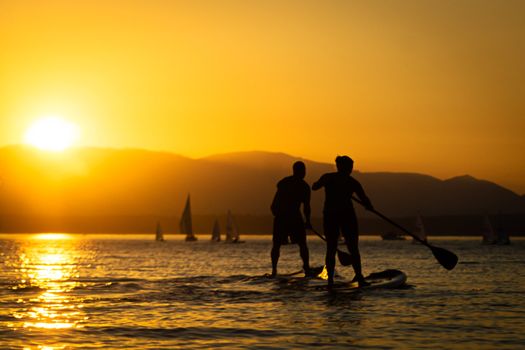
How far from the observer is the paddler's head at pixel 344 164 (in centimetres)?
1595

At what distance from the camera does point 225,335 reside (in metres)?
9.62

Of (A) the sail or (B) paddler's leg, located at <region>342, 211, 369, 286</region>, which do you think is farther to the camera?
(A) the sail

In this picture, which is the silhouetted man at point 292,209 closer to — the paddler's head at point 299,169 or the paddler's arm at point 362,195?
the paddler's head at point 299,169

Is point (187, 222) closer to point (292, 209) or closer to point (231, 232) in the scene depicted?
point (231, 232)

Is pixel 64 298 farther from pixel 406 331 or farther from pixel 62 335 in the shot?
pixel 406 331

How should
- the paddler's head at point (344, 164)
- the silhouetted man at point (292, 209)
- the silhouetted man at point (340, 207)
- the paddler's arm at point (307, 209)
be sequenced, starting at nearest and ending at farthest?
the silhouetted man at point (340, 207) → the paddler's head at point (344, 164) → the paddler's arm at point (307, 209) → the silhouetted man at point (292, 209)

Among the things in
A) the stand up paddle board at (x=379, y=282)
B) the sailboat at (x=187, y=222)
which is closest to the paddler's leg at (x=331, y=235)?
the stand up paddle board at (x=379, y=282)

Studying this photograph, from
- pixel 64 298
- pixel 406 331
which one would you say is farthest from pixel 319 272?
pixel 406 331

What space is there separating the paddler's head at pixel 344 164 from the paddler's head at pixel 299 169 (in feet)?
10.0

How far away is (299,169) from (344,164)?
10.5 feet

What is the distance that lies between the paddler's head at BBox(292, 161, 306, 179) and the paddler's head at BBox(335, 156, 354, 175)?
10.0 ft

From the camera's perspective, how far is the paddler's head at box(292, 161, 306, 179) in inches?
751

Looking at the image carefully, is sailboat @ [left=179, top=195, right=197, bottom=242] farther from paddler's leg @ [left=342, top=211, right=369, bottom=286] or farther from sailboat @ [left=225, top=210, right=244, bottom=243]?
paddler's leg @ [left=342, top=211, right=369, bottom=286]

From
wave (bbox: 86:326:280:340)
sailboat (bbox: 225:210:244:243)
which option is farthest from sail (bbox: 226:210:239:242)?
wave (bbox: 86:326:280:340)
